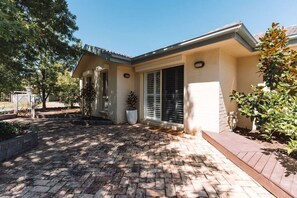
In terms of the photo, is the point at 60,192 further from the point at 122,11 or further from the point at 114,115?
the point at 122,11

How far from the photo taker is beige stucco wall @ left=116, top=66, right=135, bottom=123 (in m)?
7.40

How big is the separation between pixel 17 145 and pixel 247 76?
7632 mm

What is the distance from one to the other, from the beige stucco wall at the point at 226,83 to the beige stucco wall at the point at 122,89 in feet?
14.2

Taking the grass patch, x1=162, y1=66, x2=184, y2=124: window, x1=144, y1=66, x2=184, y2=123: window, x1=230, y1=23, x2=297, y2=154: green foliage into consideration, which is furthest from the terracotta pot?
x1=230, y1=23, x2=297, y2=154: green foliage

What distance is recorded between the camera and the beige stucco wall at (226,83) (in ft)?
16.6

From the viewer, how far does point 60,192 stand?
2254 millimetres

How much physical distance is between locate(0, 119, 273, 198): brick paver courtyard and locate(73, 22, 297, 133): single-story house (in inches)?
58.3

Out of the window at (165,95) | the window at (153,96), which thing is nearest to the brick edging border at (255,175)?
the window at (165,95)

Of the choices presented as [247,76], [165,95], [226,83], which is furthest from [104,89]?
[247,76]

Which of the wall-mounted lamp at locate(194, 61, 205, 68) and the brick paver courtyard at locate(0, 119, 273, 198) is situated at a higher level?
the wall-mounted lamp at locate(194, 61, 205, 68)

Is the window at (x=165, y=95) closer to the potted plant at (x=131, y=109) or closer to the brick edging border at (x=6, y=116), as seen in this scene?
the potted plant at (x=131, y=109)

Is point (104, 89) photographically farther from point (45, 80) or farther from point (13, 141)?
point (45, 80)

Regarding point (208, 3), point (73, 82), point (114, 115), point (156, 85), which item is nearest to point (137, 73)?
point (156, 85)

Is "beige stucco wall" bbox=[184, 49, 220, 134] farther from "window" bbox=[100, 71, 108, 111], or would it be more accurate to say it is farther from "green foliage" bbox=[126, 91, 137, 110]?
"window" bbox=[100, 71, 108, 111]
